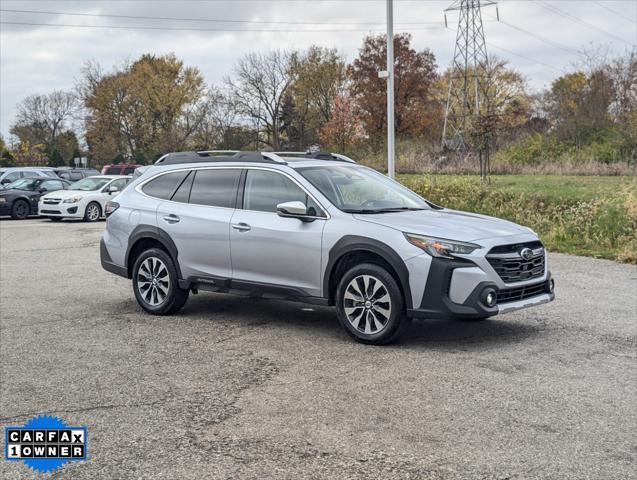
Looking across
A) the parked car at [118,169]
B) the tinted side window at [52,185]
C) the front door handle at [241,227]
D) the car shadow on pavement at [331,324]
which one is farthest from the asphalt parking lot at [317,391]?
the parked car at [118,169]

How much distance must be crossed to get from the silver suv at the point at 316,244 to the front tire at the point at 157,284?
1 cm

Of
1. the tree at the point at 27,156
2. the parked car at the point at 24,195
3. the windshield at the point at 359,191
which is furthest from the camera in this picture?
the tree at the point at 27,156

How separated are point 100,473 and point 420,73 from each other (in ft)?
208

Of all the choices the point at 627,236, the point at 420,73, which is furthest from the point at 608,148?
the point at 420,73

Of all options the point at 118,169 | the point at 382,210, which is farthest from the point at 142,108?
the point at 382,210

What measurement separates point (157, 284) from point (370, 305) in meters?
2.77

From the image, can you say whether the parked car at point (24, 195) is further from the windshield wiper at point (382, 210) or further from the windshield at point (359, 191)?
the windshield wiper at point (382, 210)

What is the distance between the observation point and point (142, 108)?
73.6 m

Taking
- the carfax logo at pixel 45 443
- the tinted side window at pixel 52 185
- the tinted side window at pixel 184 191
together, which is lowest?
the carfax logo at pixel 45 443

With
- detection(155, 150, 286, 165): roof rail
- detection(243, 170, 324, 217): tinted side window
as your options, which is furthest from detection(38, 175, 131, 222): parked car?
detection(243, 170, 324, 217): tinted side window

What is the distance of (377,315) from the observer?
281 inches

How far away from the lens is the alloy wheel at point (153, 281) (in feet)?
28.6

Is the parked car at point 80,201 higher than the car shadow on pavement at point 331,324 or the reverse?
higher

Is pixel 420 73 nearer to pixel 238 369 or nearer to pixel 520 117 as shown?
pixel 520 117
